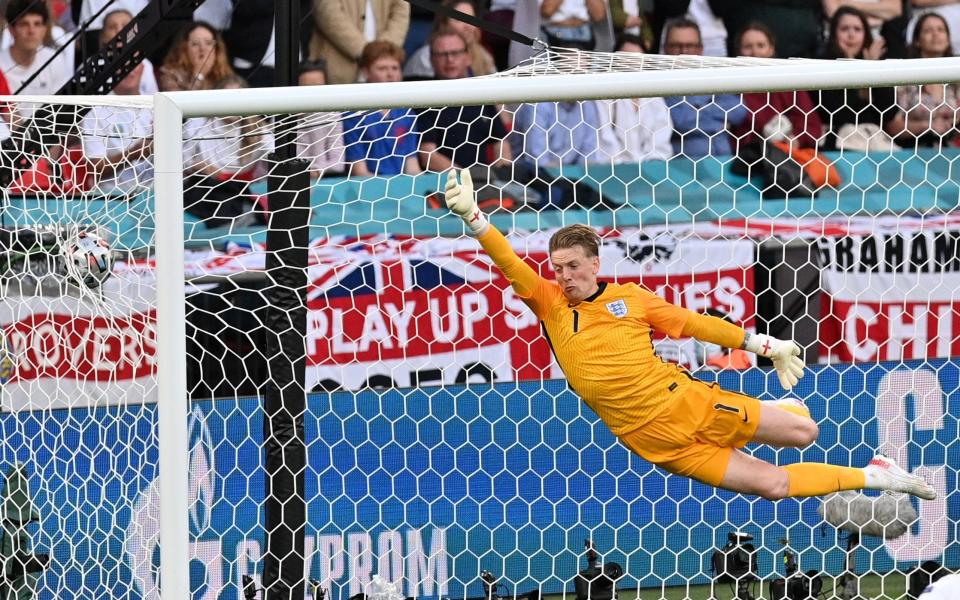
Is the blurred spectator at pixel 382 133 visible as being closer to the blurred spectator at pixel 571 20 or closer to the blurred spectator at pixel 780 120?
the blurred spectator at pixel 571 20

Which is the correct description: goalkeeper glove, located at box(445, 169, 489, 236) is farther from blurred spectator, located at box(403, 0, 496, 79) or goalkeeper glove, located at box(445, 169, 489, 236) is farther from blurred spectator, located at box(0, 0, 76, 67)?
blurred spectator, located at box(0, 0, 76, 67)

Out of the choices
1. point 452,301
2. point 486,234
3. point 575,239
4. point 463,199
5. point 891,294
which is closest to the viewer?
point 463,199

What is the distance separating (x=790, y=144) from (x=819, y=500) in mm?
1814

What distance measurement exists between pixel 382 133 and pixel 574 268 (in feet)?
7.46

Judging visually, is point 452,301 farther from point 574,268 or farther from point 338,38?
point 338,38

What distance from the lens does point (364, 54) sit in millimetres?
8055

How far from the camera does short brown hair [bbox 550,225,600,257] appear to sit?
15.1 ft

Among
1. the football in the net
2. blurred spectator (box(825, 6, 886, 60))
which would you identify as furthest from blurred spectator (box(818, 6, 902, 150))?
the football in the net

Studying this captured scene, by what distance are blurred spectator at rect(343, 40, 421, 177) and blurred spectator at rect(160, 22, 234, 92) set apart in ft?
2.70

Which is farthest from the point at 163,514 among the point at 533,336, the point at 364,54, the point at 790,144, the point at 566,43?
the point at 566,43

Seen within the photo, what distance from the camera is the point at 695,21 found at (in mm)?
8477

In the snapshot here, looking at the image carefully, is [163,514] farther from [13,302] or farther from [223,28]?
[223,28]

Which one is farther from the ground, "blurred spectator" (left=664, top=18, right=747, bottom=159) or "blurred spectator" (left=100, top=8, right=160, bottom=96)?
"blurred spectator" (left=100, top=8, right=160, bottom=96)

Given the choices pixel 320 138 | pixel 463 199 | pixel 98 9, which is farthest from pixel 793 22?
pixel 463 199
